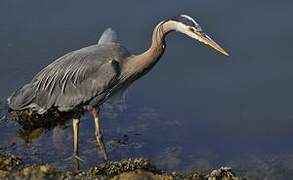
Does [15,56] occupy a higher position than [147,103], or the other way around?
[15,56]

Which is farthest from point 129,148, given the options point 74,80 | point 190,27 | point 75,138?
point 190,27

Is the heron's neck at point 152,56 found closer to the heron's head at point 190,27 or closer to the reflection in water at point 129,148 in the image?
the heron's head at point 190,27

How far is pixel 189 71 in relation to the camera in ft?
27.2

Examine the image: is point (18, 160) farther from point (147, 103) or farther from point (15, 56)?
point (15, 56)

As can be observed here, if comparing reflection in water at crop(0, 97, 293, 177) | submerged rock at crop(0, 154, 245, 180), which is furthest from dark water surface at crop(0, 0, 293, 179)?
submerged rock at crop(0, 154, 245, 180)

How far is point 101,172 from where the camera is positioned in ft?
17.9

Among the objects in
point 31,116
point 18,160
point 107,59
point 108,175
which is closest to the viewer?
point 108,175

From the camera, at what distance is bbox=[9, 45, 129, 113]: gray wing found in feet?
21.1

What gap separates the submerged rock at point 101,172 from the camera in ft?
15.9

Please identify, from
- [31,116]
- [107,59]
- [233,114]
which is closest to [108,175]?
[107,59]

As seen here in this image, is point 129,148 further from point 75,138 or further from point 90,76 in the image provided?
point 90,76

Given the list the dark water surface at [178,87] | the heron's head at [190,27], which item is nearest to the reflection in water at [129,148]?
the dark water surface at [178,87]

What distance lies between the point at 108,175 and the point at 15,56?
12.0 feet

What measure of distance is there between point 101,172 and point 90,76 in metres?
1.29
